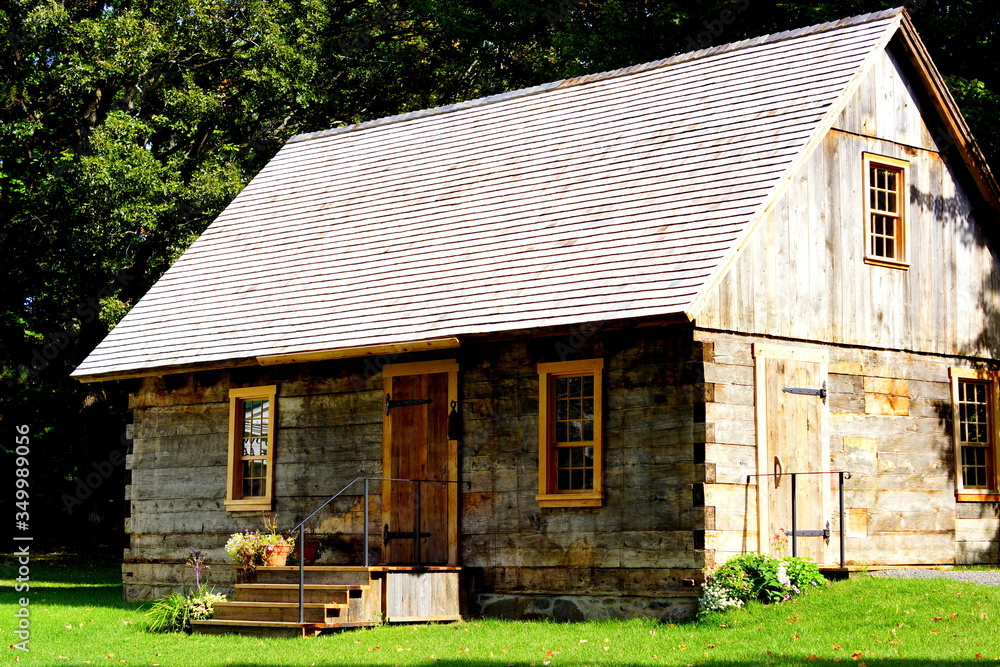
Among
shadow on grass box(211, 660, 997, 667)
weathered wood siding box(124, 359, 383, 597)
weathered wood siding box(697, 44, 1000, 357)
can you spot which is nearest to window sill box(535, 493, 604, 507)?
weathered wood siding box(697, 44, 1000, 357)

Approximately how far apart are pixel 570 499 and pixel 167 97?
59.9 ft

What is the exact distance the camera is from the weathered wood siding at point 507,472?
52.1 ft

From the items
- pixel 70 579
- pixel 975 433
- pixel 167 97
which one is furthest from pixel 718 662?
pixel 167 97

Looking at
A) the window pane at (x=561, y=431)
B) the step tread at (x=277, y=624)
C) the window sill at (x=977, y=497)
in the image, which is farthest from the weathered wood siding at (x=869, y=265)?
the step tread at (x=277, y=624)

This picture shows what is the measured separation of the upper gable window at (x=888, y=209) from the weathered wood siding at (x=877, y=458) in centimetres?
144

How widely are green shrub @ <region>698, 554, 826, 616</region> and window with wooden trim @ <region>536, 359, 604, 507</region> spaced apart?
1995 millimetres

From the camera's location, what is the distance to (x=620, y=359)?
54.1 ft

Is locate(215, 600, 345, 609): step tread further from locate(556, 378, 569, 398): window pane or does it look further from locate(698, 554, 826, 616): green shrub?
locate(698, 554, 826, 616): green shrub

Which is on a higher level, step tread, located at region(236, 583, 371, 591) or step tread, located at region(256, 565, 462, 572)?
step tread, located at region(256, 565, 462, 572)

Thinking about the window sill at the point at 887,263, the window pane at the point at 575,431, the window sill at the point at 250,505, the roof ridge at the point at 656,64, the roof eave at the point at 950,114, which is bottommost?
the window sill at the point at 250,505

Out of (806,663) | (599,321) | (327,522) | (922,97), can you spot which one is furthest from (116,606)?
(922,97)

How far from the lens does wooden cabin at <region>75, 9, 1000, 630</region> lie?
16172mm

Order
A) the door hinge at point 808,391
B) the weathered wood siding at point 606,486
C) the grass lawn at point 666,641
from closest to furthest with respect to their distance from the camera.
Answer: the grass lawn at point 666,641 < the weathered wood siding at point 606,486 < the door hinge at point 808,391

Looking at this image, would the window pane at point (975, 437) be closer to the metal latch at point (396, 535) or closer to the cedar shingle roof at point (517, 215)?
the cedar shingle roof at point (517, 215)
